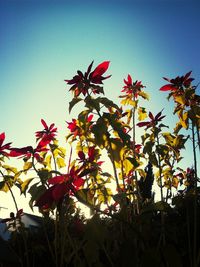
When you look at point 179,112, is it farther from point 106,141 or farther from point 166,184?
point 166,184

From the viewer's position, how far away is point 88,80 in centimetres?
217

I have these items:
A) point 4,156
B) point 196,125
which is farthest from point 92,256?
point 4,156

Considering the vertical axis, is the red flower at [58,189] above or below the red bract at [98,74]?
below

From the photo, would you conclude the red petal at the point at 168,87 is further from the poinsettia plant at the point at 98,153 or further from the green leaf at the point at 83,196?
the green leaf at the point at 83,196

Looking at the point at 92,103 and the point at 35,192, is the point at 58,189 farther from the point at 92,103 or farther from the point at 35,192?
the point at 92,103

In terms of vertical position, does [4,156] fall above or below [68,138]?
below

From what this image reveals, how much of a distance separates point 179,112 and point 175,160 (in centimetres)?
206

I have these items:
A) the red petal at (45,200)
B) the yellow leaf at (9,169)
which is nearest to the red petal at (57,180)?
the red petal at (45,200)

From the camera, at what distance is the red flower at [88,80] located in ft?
6.71

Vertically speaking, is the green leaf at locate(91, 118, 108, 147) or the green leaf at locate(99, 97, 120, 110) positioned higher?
the green leaf at locate(99, 97, 120, 110)

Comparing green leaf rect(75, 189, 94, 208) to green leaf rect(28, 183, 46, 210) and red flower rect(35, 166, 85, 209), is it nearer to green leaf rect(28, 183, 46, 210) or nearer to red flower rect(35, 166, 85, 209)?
red flower rect(35, 166, 85, 209)

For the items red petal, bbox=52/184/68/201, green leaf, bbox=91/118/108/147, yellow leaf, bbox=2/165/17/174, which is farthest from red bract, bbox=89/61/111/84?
yellow leaf, bbox=2/165/17/174

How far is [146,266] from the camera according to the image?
1038 mm

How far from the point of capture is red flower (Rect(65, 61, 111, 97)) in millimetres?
2045
